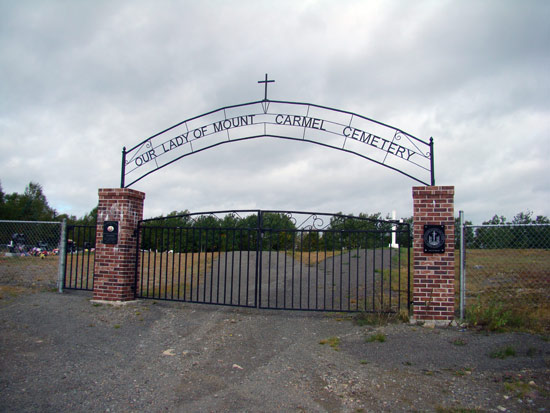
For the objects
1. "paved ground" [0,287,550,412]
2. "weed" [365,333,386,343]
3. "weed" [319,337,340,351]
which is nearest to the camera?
"paved ground" [0,287,550,412]

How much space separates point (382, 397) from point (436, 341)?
2.13 metres

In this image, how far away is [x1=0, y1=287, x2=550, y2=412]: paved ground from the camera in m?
4.08

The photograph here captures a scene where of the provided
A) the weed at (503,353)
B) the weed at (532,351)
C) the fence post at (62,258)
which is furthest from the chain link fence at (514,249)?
the fence post at (62,258)

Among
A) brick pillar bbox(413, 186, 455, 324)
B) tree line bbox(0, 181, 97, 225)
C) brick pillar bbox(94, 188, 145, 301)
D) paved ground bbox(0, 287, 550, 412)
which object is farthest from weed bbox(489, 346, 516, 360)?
tree line bbox(0, 181, 97, 225)

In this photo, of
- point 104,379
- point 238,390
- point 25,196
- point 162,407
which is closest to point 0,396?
point 104,379

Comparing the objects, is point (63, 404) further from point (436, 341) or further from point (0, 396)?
point (436, 341)

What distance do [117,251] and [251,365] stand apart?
4266mm

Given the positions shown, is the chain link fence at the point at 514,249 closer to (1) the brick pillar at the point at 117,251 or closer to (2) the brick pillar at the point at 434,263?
(2) the brick pillar at the point at 434,263

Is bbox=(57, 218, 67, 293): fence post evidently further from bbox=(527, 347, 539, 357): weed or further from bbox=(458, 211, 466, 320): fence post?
bbox=(527, 347, 539, 357): weed

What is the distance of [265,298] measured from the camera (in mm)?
9602

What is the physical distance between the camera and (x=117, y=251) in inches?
319

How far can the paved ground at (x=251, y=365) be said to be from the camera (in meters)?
4.08

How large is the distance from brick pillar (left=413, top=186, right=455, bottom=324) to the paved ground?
1.09 feet

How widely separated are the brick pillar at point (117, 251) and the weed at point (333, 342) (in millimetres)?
4320
